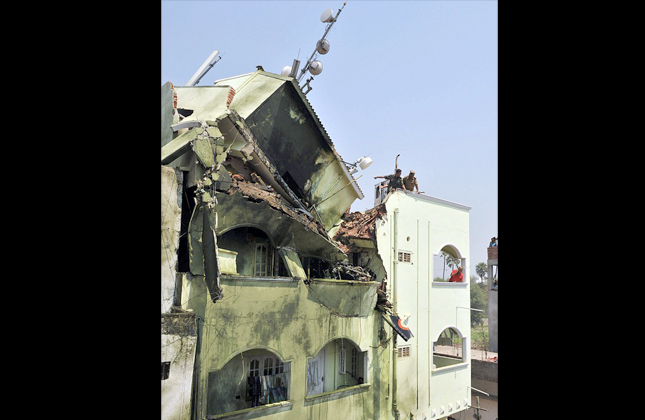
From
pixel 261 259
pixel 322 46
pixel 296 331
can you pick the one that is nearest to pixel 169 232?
pixel 261 259

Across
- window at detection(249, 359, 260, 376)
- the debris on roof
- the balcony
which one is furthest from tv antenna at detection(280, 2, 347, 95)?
the balcony

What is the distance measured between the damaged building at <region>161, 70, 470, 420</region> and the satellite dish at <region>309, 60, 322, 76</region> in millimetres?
Result: 2814

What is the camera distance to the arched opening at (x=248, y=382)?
12.8 m

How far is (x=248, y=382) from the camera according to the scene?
1354 cm

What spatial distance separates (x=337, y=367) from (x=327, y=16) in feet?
39.7

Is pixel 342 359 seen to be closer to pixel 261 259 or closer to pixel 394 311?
pixel 394 311

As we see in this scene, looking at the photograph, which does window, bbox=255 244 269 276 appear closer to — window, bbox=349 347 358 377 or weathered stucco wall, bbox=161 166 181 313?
weathered stucco wall, bbox=161 166 181 313
